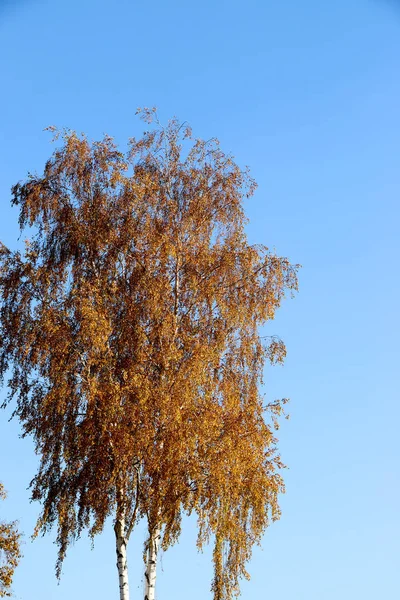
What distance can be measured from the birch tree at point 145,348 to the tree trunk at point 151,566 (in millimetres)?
43

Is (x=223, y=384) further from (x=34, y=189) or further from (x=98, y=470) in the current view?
(x=34, y=189)

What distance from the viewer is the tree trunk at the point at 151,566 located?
19.2m

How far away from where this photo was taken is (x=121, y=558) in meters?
19.3

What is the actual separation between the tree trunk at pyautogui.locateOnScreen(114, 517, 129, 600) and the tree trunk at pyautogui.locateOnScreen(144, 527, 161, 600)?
17.8 inches

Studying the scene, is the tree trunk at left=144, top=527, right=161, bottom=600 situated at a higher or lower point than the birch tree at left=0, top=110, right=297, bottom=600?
lower

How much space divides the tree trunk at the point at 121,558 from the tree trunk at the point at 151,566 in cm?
45

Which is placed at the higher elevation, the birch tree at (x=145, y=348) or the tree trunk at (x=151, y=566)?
the birch tree at (x=145, y=348)

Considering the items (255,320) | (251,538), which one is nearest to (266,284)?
(255,320)

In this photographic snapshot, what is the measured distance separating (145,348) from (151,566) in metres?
4.92

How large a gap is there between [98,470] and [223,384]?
3.56 m

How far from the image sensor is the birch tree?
18938 mm

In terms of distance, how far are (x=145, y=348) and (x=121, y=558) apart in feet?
15.6

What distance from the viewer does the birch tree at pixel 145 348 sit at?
18938 millimetres

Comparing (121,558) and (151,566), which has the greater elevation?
(121,558)
